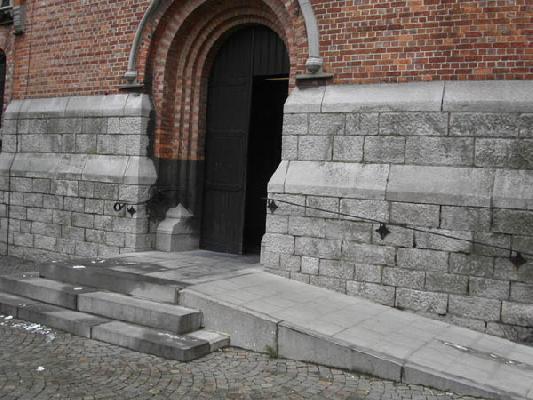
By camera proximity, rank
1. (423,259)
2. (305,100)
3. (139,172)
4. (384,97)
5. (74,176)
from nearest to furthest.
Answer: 1. (423,259)
2. (384,97)
3. (305,100)
4. (139,172)
5. (74,176)

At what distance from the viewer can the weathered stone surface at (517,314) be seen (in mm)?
5613

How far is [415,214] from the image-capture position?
6172mm

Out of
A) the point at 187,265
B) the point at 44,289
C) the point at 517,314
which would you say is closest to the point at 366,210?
the point at 517,314

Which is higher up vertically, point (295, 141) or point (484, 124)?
point (484, 124)

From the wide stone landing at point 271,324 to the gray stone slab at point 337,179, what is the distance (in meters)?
1.20

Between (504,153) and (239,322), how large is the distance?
3.34 meters

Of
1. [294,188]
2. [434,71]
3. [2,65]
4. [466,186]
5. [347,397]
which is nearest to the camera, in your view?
[347,397]

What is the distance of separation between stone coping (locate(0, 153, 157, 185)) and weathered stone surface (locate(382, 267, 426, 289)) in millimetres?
4146

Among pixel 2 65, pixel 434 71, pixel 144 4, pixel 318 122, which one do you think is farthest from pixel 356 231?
pixel 2 65

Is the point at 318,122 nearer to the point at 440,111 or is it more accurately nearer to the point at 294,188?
the point at 294,188

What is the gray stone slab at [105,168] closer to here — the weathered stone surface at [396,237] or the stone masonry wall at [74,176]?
the stone masonry wall at [74,176]

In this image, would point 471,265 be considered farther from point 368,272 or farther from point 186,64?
point 186,64

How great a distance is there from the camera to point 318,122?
6.92 m

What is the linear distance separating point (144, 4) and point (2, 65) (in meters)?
4.76
